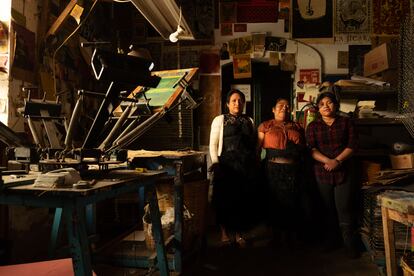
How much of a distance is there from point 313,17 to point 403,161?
228 centimetres

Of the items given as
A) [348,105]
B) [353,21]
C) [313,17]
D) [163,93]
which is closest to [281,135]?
[348,105]

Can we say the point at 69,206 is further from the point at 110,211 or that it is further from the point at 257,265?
the point at 110,211

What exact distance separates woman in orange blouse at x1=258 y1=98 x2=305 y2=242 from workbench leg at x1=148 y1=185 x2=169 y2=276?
67.8 inches

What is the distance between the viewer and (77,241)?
1.24 metres

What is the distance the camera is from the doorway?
5.04 meters

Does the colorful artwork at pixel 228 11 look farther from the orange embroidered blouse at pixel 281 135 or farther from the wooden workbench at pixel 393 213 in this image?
the wooden workbench at pixel 393 213

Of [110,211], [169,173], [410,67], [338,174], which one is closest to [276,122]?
[338,174]

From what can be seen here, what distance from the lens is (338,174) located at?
326 centimetres

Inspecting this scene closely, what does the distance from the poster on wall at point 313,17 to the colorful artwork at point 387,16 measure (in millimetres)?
593

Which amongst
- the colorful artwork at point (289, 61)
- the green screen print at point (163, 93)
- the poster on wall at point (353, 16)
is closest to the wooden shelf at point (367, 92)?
the colorful artwork at point (289, 61)

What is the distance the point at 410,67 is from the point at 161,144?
305cm

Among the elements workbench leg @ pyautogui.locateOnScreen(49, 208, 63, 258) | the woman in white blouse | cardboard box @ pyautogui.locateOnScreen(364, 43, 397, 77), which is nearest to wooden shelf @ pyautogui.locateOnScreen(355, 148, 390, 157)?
cardboard box @ pyautogui.locateOnScreen(364, 43, 397, 77)

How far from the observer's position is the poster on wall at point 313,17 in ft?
15.1

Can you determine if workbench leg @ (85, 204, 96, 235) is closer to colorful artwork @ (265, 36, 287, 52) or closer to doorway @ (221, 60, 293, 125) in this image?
doorway @ (221, 60, 293, 125)
